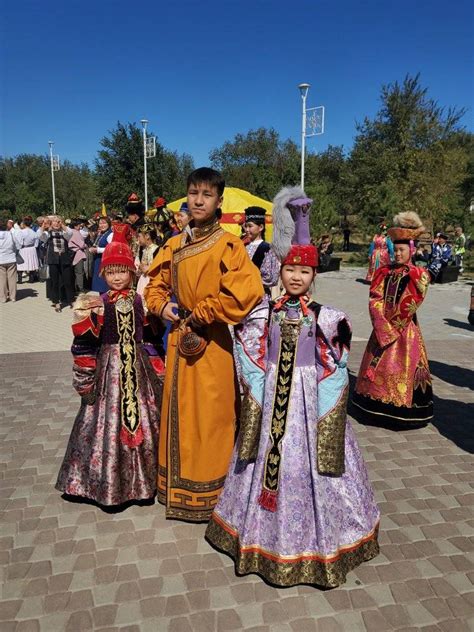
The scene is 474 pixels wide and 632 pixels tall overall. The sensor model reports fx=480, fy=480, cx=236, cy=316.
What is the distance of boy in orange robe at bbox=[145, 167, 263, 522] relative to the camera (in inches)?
125

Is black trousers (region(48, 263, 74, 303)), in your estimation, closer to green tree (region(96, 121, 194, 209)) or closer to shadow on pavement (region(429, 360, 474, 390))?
shadow on pavement (region(429, 360, 474, 390))

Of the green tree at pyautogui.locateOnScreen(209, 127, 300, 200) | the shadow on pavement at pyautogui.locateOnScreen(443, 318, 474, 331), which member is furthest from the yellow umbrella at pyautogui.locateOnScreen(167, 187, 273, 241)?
the green tree at pyautogui.locateOnScreen(209, 127, 300, 200)

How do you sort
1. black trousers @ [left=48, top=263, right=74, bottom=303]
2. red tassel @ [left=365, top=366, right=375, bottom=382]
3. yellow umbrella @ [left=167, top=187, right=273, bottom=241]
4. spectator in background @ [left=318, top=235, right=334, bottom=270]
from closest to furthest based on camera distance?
1. red tassel @ [left=365, top=366, right=375, bottom=382]
2. black trousers @ [left=48, top=263, right=74, bottom=303]
3. yellow umbrella @ [left=167, top=187, right=273, bottom=241]
4. spectator in background @ [left=318, top=235, right=334, bottom=270]

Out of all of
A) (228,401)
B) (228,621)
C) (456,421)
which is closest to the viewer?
(228,621)

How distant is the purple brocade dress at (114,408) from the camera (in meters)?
3.48

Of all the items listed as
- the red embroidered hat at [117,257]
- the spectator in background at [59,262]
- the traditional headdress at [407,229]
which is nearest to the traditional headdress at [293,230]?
the red embroidered hat at [117,257]

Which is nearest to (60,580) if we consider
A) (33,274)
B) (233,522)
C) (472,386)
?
(233,522)

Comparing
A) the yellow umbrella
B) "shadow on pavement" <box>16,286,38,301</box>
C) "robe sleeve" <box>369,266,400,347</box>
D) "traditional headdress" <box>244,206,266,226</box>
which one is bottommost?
"shadow on pavement" <box>16,286,38,301</box>

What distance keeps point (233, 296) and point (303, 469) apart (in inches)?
44.0

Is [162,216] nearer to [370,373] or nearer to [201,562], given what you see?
[370,373]

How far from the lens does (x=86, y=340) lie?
346 cm

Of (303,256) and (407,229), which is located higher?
(407,229)

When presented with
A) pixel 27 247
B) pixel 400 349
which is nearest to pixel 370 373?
pixel 400 349

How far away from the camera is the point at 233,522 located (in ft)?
10.0
